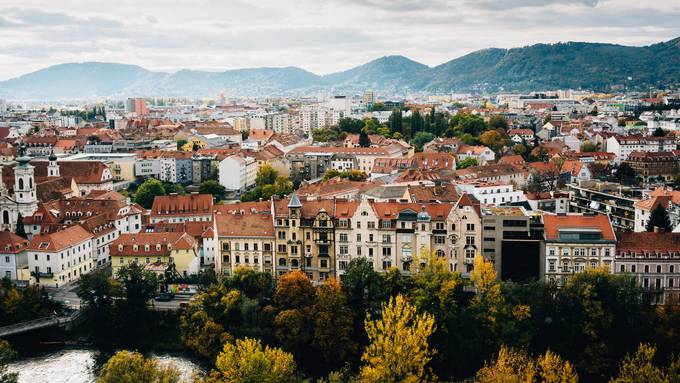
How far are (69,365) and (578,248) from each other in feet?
103

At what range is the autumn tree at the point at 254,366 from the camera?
3444cm

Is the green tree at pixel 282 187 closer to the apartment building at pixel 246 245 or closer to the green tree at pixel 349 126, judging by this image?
the apartment building at pixel 246 245

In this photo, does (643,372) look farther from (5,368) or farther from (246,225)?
(5,368)

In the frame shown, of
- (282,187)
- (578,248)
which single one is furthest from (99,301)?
(282,187)

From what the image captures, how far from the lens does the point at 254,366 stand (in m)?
34.6

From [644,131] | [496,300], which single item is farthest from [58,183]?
[644,131]

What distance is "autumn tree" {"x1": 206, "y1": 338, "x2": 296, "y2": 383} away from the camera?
113 ft

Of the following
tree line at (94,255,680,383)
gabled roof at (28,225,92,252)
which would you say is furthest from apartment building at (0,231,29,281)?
tree line at (94,255,680,383)

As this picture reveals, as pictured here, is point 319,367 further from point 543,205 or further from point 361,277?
point 543,205

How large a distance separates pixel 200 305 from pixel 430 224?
15603 millimetres

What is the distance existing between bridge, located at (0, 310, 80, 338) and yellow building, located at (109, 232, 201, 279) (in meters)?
6.64

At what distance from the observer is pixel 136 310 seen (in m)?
47.9

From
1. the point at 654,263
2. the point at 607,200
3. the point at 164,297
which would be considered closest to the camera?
the point at 654,263

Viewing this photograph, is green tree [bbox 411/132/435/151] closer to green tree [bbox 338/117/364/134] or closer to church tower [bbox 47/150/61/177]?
green tree [bbox 338/117/364/134]
